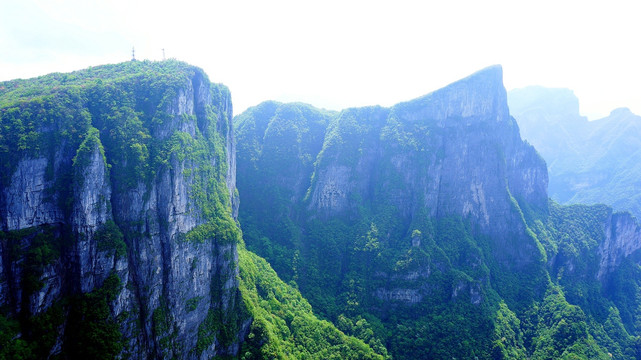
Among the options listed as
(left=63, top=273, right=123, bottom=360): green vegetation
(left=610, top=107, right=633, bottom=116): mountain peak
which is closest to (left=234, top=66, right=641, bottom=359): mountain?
(left=63, top=273, right=123, bottom=360): green vegetation

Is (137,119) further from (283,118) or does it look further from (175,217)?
(283,118)

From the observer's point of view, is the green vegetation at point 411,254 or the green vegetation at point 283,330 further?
the green vegetation at point 411,254

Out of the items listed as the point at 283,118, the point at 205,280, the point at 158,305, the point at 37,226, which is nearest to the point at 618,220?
the point at 283,118

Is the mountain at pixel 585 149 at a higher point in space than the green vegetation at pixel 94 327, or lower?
higher

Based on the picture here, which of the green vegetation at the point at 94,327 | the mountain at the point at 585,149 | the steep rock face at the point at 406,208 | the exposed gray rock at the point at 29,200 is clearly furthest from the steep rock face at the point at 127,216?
the mountain at the point at 585,149

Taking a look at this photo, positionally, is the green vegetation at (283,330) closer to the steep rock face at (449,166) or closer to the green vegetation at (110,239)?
the green vegetation at (110,239)

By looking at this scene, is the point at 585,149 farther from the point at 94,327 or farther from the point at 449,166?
the point at 94,327
